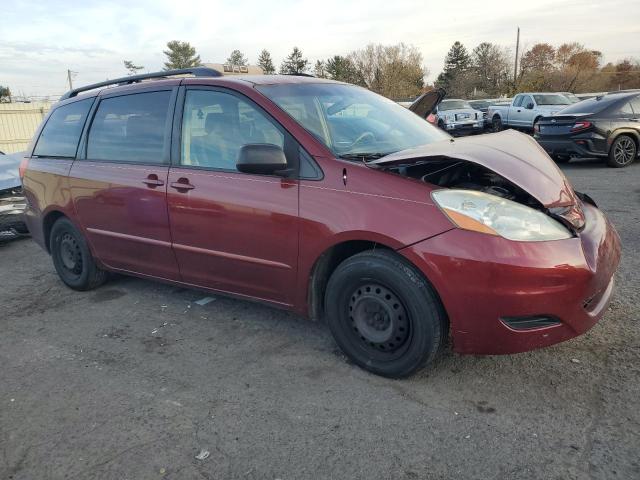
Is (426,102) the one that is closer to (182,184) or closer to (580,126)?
(182,184)

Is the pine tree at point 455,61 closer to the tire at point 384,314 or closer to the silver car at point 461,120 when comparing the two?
the silver car at point 461,120

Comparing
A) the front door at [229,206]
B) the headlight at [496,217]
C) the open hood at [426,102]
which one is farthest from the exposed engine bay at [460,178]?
the open hood at [426,102]

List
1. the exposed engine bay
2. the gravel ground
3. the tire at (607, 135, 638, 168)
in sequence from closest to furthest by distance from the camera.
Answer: the gravel ground
the exposed engine bay
the tire at (607, 135, 638, 168)

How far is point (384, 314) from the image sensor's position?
2.97 m

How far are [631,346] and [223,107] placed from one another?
300 cm

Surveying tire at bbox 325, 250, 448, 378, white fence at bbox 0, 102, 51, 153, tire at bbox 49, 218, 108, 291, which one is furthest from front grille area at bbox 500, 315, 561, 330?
white fence at bbox 0, 102, 51, 153

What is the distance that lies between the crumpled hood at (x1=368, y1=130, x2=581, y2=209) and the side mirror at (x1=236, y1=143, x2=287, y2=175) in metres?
0.54

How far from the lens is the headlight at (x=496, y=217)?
2.65m

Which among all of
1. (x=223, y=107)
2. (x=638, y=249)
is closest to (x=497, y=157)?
(x=223, y=107)

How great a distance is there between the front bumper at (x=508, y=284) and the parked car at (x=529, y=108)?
16.4 metres

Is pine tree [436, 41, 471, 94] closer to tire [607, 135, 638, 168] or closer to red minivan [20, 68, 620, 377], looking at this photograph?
tire [607, 135, 638, 168]

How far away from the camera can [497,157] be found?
119 inches

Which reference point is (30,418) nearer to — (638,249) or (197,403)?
(197,403)

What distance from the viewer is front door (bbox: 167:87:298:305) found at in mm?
3262
